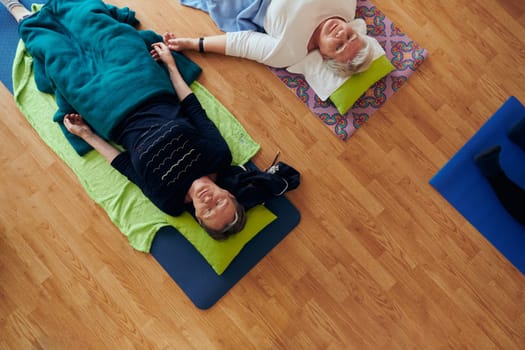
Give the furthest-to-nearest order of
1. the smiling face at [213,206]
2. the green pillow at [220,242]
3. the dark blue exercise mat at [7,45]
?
the dark blue exercise mat at [7,45], the green pillow at [220,242], the smiling face at [213,206]

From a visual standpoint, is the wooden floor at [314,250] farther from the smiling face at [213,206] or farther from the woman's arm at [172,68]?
the smiling face at [213,206]

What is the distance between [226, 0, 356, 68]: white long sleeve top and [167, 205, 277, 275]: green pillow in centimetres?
60

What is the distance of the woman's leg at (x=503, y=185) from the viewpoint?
5.07 ft

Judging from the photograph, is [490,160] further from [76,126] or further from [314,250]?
[76,126]

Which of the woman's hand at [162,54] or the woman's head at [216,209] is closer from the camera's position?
the woman's head at [216,209]

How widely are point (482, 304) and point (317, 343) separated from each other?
660 mm

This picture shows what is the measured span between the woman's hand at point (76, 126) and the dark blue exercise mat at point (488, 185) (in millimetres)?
1360

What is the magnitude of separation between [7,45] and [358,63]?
140 centimetres

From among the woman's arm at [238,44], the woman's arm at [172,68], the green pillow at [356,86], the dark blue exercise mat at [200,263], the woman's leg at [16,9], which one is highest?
the green pillow at [356,86]

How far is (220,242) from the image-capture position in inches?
58.0

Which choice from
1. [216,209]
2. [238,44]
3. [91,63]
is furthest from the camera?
[238,44]

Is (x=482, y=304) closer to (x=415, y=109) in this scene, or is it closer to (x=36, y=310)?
(x=415, y=109)

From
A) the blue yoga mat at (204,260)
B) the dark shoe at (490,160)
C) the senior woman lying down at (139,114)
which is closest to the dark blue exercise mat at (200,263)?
the blue yoga mat at (204,260)

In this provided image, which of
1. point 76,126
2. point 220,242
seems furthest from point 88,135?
point 220,242
